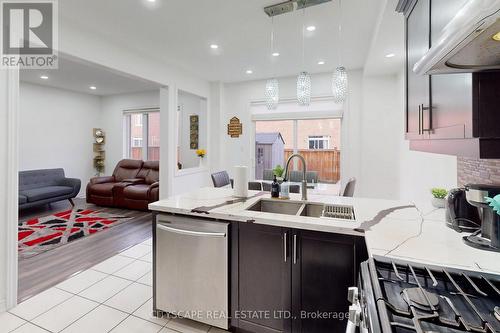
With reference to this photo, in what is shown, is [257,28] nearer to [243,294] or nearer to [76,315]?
[243,294]

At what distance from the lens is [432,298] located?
84 centimetres

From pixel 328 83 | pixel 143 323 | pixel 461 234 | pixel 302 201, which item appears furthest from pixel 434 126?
pixel 328 83

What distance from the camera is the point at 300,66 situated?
4547mm

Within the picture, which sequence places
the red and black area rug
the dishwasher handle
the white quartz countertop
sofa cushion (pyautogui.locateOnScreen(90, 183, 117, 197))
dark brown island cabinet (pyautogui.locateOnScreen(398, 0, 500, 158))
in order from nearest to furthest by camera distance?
1. dark brown island cabinet (pyautogui.locateOnScreen(398, 0, 500, 158))
2. the white quartz countertop
3. the dishwasher handle
4. the red and black area rug
5. sofa cushion (pyautogui.locateOnScreen(90, 183, 117, 197))

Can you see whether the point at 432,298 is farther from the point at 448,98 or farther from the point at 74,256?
the point at 74,256

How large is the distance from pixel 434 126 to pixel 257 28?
2539 millimetres

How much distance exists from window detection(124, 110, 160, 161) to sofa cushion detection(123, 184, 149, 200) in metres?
1.86

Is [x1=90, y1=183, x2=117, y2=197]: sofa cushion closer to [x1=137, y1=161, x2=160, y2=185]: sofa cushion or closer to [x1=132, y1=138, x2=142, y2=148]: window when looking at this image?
[x1=137, y1=161, x2=160, y2=185]: sofa cushion

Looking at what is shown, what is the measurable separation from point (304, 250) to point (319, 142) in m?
3.90

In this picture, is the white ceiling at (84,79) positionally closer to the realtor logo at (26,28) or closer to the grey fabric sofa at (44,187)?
the realtor logo at (26,28)

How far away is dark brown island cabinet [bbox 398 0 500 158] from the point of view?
824 millimetres

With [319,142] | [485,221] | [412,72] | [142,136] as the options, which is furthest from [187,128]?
[485,221]

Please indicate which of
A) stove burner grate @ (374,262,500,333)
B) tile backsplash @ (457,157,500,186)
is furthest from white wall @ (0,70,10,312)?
tile backsplash @ (457,157,500,186)

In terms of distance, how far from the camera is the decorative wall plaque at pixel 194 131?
5941 mm
